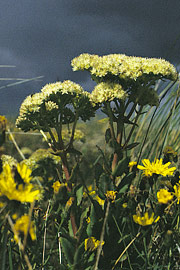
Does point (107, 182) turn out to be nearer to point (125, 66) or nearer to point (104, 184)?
point (104, 184)

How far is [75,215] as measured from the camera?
4.93ft

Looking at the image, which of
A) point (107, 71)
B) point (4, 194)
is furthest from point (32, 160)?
point (4, 194)

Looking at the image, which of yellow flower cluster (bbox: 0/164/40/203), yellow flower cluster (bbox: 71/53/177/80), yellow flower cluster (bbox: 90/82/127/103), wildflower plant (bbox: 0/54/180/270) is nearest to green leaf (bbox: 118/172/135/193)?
wildflower plant (bbox: 0/54/180/270)

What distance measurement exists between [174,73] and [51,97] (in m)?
0.80

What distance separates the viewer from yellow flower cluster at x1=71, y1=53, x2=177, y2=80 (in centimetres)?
168

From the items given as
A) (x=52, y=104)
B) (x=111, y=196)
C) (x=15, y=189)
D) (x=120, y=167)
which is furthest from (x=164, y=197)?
(x=52, y=104)

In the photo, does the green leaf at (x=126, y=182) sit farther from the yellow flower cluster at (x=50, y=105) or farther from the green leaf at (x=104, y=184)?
the yellow flower cluster at (x=50, y=105)

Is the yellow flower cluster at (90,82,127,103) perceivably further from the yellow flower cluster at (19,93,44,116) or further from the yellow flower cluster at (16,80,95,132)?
the yellow flower cluster at (19,93,44,116)

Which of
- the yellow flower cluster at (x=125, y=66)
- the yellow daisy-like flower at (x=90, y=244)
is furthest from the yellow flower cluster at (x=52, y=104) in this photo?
the yellow daisy-like flower at (x=90, y=244)

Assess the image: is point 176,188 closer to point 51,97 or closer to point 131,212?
point 131,212

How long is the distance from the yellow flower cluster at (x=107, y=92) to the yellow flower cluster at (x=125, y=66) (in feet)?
0.20

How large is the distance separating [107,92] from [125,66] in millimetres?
191

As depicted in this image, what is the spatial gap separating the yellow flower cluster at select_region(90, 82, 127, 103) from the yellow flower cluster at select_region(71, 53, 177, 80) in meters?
0.06

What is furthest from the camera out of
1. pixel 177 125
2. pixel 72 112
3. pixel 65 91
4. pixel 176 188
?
pixel 177 125
